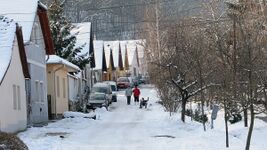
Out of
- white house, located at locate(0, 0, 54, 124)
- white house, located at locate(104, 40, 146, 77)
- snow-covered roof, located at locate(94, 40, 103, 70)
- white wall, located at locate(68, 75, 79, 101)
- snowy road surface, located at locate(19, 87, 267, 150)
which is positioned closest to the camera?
snowy road surface, located at locate(19, 87, 267, 150)

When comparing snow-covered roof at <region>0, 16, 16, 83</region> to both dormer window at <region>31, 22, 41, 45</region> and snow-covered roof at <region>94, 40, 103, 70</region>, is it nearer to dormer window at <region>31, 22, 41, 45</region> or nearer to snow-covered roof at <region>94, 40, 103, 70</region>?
dormer window at <region>31, 22, 41, 45</region>

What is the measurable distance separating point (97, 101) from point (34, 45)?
643 inches

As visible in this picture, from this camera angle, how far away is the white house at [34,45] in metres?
29.8

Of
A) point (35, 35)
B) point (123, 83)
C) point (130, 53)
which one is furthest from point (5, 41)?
point (130, 53)

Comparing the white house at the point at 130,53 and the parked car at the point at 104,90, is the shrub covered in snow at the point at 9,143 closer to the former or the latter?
the parked car at the point at 104,90

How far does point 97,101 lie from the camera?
4734 centimetres

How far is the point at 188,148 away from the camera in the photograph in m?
19.3

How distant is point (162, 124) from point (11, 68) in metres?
8.12

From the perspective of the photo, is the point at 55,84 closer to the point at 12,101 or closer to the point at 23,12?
the point at 23,12

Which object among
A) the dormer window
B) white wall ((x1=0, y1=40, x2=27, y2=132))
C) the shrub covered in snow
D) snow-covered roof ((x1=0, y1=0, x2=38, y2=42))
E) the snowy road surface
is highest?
snow-covered roof ((x1=0, y1=0, x2=38, y2=42))

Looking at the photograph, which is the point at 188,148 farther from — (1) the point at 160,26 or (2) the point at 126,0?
(1) the point at 160,26

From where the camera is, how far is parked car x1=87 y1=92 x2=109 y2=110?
47.0 m

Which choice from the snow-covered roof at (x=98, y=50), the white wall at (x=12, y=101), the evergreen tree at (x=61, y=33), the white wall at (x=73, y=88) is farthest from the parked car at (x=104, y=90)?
the snow-covered roof at (x=98, y=50)

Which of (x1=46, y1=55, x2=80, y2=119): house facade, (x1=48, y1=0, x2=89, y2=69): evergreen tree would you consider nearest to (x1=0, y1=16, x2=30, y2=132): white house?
(x1=46, y1=55, x2=80, y2=119): house facade
